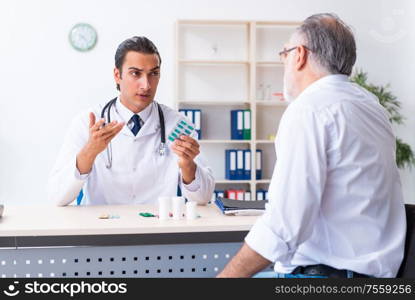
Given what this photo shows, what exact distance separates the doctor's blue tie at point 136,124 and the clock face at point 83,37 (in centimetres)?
272

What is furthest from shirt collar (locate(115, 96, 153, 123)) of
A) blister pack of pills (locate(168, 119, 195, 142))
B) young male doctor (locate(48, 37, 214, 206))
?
blister pack of pills (locate(168, 119, 195, 142))

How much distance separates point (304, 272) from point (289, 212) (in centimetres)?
24

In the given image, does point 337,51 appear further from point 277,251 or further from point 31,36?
point 31,36

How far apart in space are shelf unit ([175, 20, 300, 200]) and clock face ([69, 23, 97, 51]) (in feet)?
2.71

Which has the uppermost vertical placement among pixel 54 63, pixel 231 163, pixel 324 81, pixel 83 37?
pixel 83 37

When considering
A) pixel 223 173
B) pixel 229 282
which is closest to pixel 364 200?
pixel 229 282

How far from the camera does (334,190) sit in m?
1.51

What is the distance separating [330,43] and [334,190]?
417 millimetres

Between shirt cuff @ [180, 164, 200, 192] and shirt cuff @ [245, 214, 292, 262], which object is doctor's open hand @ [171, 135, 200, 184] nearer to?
shirt cuff @ [180, 164, 200, 192]

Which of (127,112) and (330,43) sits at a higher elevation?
(330,43)

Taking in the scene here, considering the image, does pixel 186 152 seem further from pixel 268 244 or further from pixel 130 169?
pixel 268 244

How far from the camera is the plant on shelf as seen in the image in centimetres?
539

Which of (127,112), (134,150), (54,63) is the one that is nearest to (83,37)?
(54,63)

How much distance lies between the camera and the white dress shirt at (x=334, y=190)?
4.76 feet
